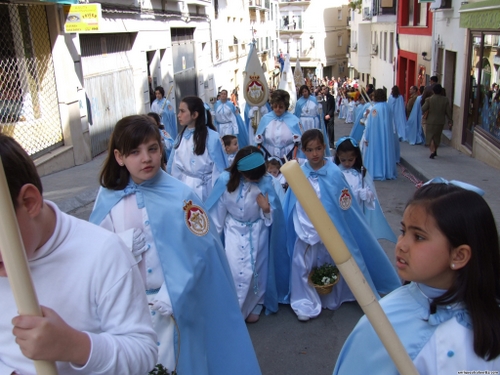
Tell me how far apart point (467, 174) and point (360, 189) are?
573cm

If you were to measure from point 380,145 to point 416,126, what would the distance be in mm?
4216

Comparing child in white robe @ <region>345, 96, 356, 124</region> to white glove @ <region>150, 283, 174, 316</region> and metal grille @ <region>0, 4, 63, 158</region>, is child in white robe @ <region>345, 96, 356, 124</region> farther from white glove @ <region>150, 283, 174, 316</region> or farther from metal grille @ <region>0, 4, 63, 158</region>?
white glove @ <region>150, 283, 174, 316</region>

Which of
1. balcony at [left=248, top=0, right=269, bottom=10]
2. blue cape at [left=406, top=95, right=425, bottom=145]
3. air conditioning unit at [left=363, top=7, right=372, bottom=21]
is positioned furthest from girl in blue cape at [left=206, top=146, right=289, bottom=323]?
balcony at [left=248, top=0, right=269, bottom=10]

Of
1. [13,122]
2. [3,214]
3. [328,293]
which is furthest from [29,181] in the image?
[13,122]

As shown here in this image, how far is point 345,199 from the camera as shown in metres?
4.76

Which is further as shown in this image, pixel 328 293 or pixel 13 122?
pixel 13 122

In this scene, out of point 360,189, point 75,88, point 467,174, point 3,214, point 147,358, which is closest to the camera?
point 3,214

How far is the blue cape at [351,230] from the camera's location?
4707 millimetres

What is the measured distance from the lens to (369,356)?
5.96ft

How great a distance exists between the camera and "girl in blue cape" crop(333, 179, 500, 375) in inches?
65.0

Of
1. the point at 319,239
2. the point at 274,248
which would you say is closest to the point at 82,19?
the point at 274,248

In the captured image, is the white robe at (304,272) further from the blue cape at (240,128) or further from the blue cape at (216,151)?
the blue cape at (240,128)

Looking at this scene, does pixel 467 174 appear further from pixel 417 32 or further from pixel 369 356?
pixel 417 32

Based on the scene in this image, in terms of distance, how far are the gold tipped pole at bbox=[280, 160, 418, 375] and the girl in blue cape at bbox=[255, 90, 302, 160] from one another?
6960 mm
